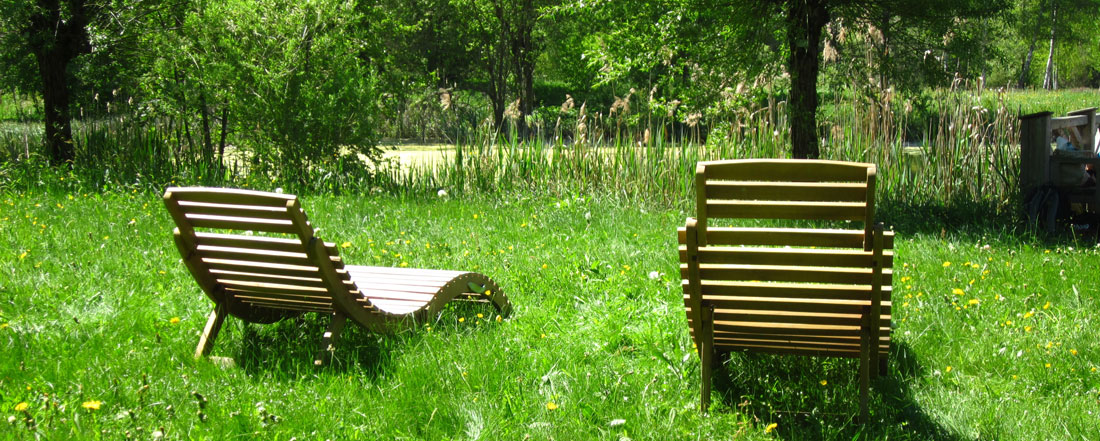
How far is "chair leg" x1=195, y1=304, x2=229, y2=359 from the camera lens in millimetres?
3852

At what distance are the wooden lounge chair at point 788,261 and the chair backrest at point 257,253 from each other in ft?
4.66

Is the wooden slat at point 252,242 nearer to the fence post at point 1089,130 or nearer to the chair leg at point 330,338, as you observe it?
the chair leg at point 330,338

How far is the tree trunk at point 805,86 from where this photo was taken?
815 centimetres

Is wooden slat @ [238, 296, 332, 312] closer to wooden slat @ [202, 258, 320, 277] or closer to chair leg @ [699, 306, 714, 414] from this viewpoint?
wooden slat @ [202, 258, 320, 277]

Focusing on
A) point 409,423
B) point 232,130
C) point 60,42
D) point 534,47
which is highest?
point 534,47

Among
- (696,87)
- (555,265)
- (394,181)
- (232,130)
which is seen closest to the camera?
(555,265)

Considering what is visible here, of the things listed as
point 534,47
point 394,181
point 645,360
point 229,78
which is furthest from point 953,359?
point 534,47

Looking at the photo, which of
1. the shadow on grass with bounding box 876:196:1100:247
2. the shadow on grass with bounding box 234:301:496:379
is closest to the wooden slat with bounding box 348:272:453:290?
the shadow on grass with bounding box 234:301:496:379

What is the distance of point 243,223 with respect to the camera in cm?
349

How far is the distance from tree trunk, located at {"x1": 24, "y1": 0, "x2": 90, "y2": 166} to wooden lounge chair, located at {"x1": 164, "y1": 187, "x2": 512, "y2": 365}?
7.82 metres

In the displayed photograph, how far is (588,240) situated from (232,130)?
→ 5858mm

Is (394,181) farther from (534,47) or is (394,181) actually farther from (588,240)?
(534,47)

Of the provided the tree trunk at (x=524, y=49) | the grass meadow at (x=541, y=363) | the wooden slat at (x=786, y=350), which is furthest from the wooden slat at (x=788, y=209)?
the tree trunk at (x=524, y=49)

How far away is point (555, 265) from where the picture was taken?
221 inches
